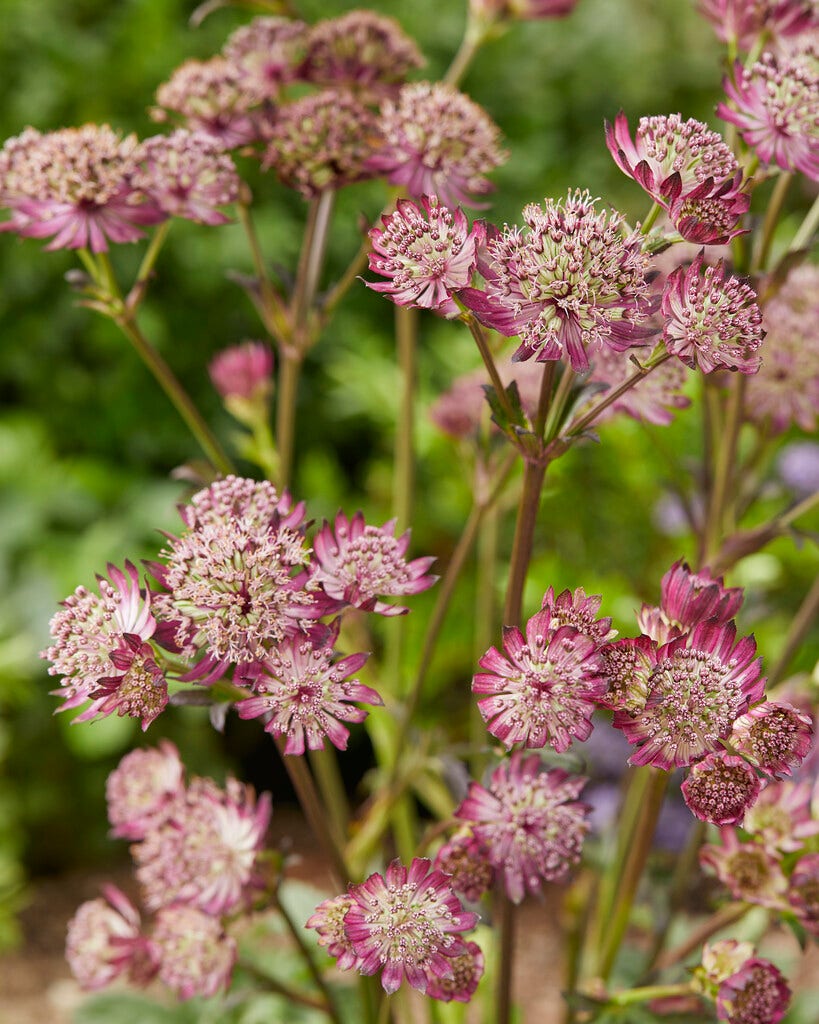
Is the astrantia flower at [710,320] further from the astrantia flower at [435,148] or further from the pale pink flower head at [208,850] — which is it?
the pale pink flower head at [208,850]

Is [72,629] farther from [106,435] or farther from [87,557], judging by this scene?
[106,435]

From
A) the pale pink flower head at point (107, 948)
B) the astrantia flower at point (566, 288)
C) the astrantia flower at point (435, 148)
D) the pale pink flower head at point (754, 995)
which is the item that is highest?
the astrantia flower at point (435, 148)

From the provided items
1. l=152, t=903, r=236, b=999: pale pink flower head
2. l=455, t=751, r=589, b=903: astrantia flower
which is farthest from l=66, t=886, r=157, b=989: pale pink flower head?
l=455, t=751, r=589, b=903: astrantia flower

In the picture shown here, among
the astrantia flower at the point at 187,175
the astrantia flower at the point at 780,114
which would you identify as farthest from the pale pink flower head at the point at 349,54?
the astrantia flower at the point at 780,114

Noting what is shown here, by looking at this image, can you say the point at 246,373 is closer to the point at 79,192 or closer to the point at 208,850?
the point at 79,192

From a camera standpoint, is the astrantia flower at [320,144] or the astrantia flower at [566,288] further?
the astrantia flower at [320,144]

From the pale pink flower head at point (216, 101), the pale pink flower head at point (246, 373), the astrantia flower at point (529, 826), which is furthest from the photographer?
the pale pink flower head at point (246, 373)
